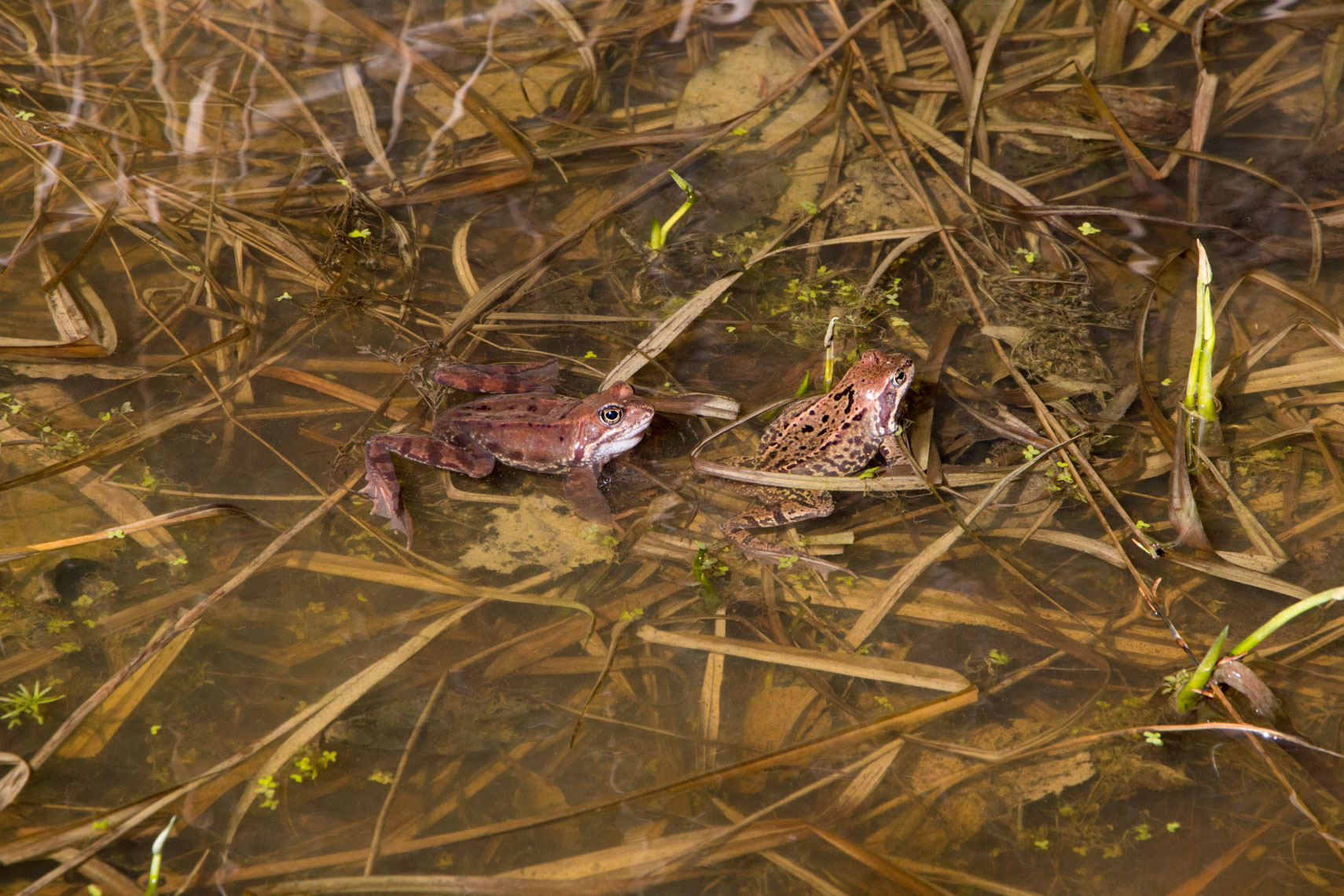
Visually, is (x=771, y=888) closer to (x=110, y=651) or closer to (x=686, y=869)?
(x=686, y=869)

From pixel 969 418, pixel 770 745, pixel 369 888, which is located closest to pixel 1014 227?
pixel 969 418

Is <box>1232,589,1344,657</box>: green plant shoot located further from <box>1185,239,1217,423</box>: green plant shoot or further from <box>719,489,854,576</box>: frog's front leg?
<box>719,489,854,576</box>: frog's front leg

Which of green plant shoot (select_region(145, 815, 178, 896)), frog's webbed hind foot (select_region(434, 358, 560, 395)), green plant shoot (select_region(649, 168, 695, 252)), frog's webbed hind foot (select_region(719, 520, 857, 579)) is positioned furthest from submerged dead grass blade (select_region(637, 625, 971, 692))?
green plant shoot (select_region(649, 168, 695, 252))

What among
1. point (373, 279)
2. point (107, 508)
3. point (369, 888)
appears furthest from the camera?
point (373, 279)

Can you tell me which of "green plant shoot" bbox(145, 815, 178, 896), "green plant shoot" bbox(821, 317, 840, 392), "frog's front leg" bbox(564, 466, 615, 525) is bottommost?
"green plant shoot" bbox(145, 815, 178, 896)

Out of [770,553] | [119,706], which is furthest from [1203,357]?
[119,706]

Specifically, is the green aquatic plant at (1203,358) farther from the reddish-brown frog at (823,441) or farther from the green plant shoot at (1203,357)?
the reddish-brown frog at (823,441)

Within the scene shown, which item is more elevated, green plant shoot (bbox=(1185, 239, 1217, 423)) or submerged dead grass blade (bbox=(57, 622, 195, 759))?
green plant shoot (bbox=(1185, 239, 1217, 423))
